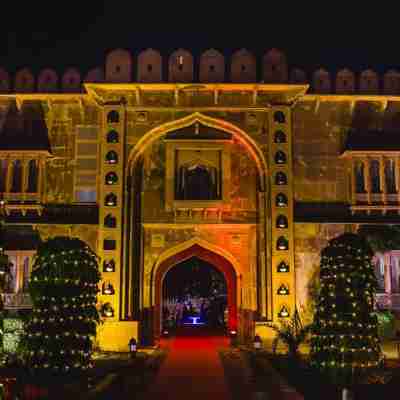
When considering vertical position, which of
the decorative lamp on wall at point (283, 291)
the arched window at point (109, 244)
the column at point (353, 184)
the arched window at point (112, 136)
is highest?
the arched window at point (112, 136)

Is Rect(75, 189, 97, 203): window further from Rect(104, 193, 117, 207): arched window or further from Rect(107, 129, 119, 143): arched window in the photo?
Rect(107, 129, 119, 143): arched window

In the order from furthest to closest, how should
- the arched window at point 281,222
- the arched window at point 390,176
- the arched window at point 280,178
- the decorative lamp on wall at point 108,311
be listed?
the arched window at point 390,176, the arched window at point 280,178, the arched window at point 281,222, the decorative lamp on wall at point 108,311

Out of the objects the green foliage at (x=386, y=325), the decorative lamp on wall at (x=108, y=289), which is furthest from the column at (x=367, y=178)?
the decorative lamp on wall at (x=108, y=289)

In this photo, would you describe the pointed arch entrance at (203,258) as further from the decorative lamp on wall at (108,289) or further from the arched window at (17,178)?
the arched window at (17,178)

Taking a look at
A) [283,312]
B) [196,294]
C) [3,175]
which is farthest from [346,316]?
[196,294]

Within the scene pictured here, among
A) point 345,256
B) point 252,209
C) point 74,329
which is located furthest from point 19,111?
point 345,256

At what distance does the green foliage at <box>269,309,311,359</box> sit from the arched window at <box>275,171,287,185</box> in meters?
4.62

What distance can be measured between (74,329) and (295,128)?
12.7 meters

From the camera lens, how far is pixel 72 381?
14.2 m

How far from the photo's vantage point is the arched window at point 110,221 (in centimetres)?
2312

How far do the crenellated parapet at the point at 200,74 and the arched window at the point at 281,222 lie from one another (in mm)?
4914

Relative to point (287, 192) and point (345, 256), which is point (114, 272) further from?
point (345, 256)

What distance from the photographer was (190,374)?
56.6 feet

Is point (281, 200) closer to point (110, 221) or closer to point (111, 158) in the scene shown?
point (110, 221)
